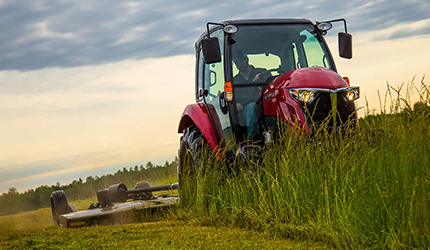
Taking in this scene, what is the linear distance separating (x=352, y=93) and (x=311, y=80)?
1.70 ft

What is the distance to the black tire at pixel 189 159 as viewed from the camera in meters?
6.77

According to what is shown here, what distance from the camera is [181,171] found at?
7.56 metres

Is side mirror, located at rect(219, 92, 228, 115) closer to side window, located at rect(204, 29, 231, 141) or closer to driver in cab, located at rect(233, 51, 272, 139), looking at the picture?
side window, located at rect(204, 29, 231, 141)

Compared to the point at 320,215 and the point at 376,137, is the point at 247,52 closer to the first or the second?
the point at 376,137

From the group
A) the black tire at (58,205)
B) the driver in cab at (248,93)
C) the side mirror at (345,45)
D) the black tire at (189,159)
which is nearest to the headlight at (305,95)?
the driver in cab at (248,93)

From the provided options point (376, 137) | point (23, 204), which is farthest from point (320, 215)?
point (23, 204)

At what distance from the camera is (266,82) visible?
630 cm

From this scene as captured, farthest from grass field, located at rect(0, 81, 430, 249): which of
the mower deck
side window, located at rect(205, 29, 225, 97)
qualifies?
side window, located at rect(205, 29, 225, 97)

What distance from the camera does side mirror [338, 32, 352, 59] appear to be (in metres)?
6.61

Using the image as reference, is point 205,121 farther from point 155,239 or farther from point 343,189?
point 343,189

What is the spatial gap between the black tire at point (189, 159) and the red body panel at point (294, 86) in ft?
4.55

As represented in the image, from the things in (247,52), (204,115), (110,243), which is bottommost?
(110,243)

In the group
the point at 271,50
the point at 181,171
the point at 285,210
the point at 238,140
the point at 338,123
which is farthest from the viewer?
the point at 181,171

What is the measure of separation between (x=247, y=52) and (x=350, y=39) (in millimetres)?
1461
